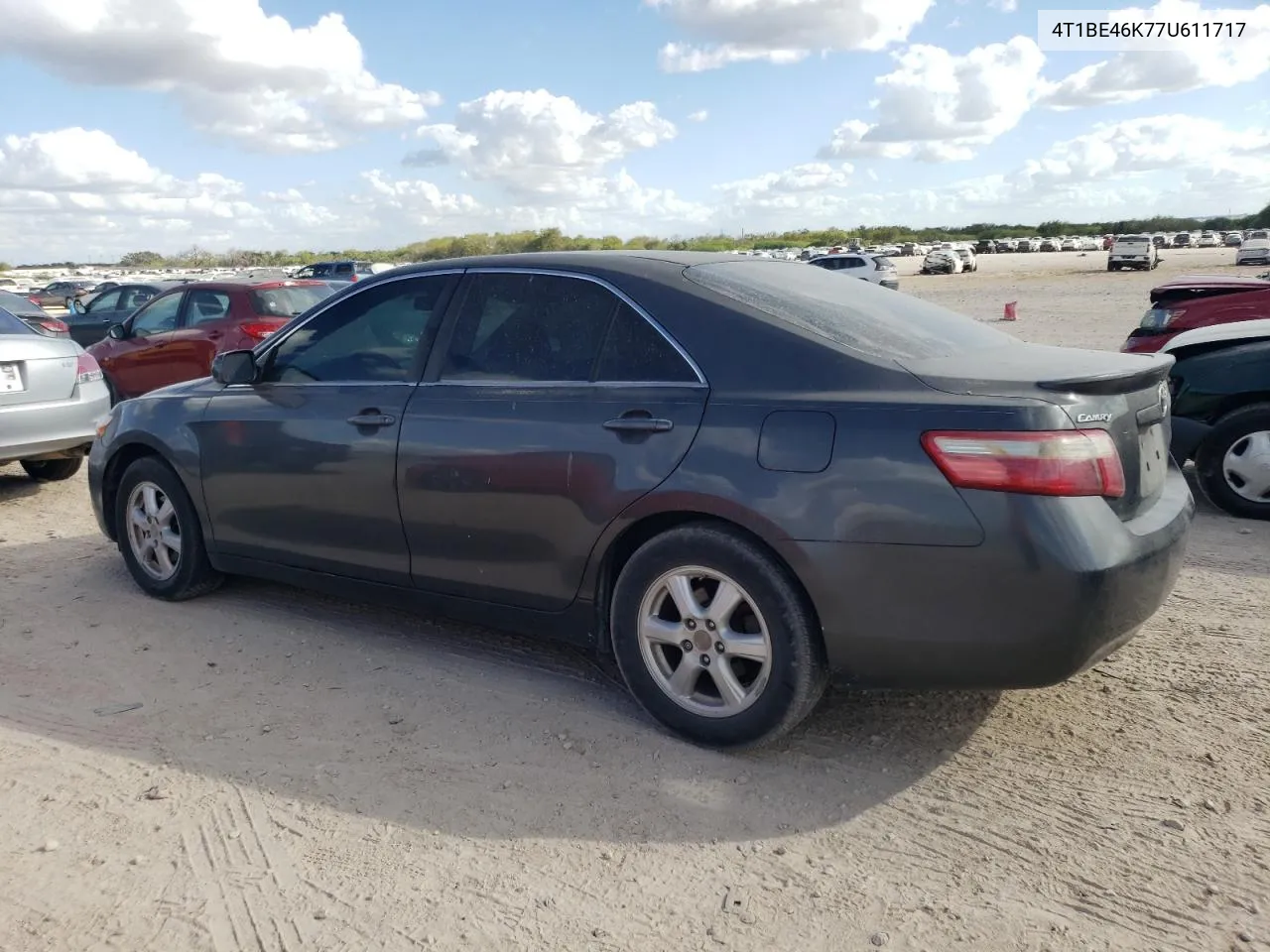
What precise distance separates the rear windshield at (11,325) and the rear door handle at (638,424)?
6338mm

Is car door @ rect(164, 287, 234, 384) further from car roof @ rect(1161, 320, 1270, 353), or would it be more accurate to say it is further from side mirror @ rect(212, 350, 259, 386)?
car roof @ rect(1161, 320, 1270, 353)

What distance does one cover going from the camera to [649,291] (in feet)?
12.2

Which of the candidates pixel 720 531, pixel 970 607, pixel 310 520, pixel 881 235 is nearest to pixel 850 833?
pixel 970 607

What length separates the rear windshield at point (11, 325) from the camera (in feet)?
26.2

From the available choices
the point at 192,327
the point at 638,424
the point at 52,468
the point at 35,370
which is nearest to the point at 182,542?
the point at 638,424

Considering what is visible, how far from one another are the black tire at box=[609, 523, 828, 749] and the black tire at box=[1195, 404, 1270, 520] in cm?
416

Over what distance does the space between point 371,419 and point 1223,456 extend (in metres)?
5.02

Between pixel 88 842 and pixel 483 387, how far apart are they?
2.00 m

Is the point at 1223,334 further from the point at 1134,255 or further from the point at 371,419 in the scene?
the point at 1134,255

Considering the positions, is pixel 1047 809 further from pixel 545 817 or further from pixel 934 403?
pixel 545 817

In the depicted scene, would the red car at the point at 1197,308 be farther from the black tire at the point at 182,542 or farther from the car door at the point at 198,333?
the car door at the point at 198,333

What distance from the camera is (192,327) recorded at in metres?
10.9

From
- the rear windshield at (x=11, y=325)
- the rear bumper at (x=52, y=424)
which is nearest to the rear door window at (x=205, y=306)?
the rear windshield at (x=11, y=325)

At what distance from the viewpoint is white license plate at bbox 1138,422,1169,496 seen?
3354 mm
